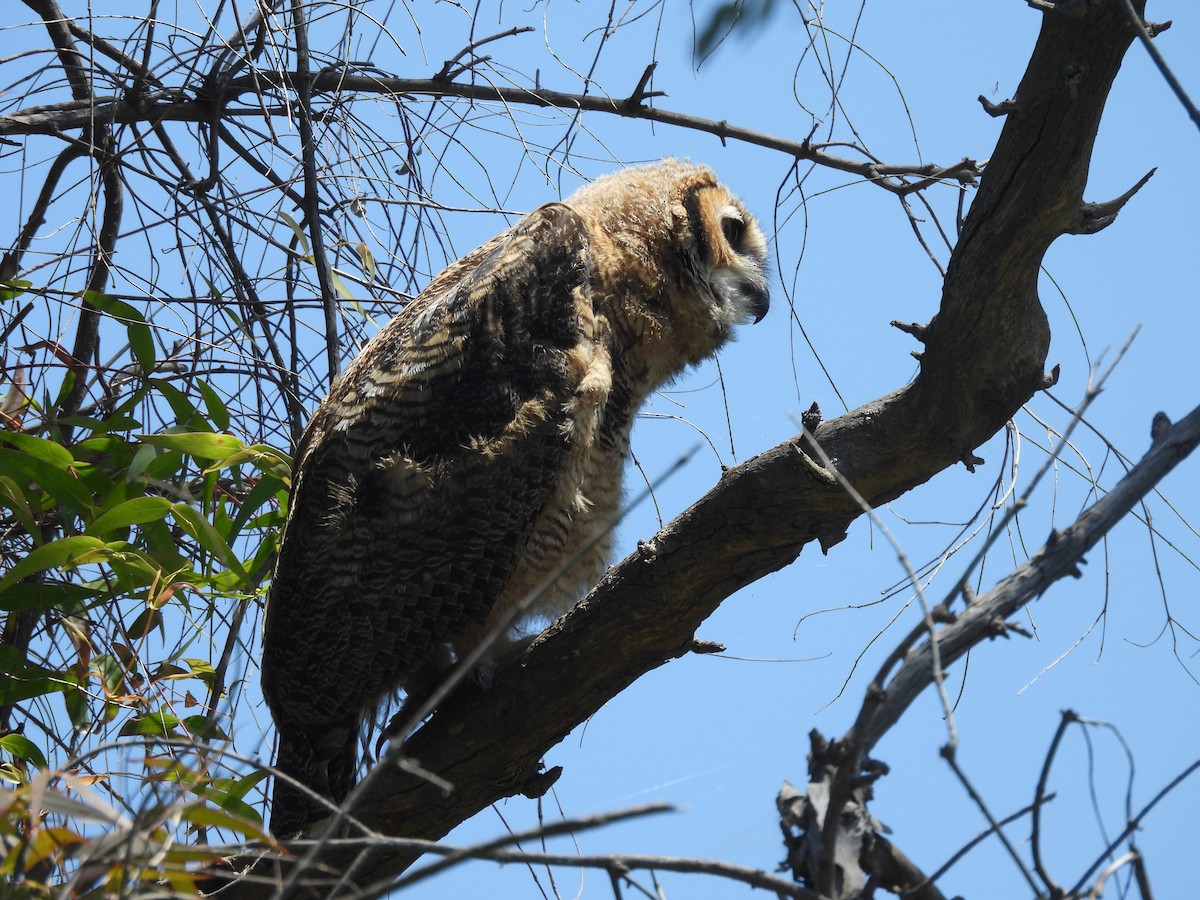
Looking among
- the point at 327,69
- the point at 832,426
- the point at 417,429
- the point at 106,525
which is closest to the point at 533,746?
the point at 417,429

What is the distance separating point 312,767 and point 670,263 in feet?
5.04

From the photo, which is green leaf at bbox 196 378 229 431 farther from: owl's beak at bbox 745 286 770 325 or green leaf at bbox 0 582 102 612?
owl's beak at bbox 745 286 770 325

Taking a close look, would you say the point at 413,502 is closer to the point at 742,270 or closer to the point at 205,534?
the point at 205,534

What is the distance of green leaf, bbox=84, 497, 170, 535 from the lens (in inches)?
107

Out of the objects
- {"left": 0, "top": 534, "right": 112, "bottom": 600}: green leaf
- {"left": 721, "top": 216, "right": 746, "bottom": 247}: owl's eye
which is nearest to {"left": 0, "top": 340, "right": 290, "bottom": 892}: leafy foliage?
{"left": 0, "top": 534, "right": 112, "bottom": 600}: green leaf

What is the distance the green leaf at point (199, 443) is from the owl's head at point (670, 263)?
1.00 m

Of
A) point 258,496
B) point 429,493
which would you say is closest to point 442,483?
point 429,493

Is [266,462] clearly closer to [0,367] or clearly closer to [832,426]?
[0,367]

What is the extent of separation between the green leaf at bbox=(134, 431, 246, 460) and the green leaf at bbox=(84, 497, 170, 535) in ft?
0.58

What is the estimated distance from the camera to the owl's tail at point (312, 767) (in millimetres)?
2607

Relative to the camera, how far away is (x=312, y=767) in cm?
268

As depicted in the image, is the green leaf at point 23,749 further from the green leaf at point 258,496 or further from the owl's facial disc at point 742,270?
the owl's facial disc at point 742,270

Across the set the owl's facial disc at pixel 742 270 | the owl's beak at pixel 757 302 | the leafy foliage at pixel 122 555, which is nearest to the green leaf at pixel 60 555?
the leafy foliage at pixel 122 555

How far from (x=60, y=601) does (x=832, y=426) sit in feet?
6.34
